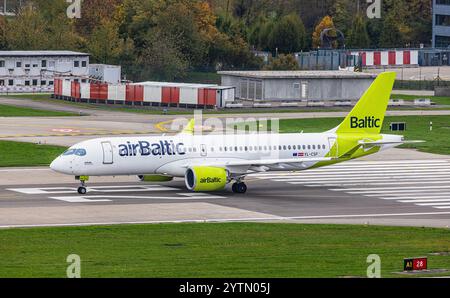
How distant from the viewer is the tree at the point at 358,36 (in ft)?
619

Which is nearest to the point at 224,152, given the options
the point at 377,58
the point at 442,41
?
the point at 377,58

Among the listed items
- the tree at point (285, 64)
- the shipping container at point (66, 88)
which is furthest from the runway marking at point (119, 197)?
the tree at point (285, 64)

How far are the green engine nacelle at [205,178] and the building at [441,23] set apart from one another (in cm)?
13469

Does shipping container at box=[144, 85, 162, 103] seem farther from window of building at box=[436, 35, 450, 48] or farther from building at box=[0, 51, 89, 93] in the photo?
window of building at box=[436, 35, 450, 48]

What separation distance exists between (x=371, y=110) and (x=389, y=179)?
5317 millimetres

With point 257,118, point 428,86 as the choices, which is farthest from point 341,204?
point 428,86

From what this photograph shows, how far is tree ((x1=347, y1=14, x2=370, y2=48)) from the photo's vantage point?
188750 millimetres

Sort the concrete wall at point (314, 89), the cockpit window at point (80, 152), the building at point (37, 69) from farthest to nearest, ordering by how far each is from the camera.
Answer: the building at point (37, 69) → the concrete wall at point (314, 89) → the cockpit window at point (80, 152)

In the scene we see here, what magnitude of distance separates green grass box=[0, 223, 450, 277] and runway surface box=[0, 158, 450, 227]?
3.66 meters

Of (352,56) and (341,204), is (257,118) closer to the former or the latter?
(341,204)

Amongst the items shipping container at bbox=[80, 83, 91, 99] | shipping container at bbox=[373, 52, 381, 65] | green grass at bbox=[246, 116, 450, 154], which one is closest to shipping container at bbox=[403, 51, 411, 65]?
shipping container at bbox=[373, 52, 381, 65]

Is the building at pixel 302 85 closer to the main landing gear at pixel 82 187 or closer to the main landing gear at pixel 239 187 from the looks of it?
the main landing gear at pixel 239 187

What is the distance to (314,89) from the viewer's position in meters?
132

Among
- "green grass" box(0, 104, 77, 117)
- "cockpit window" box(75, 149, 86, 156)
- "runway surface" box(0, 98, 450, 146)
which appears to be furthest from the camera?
"green grass" box(0, 104, 77, 117)
